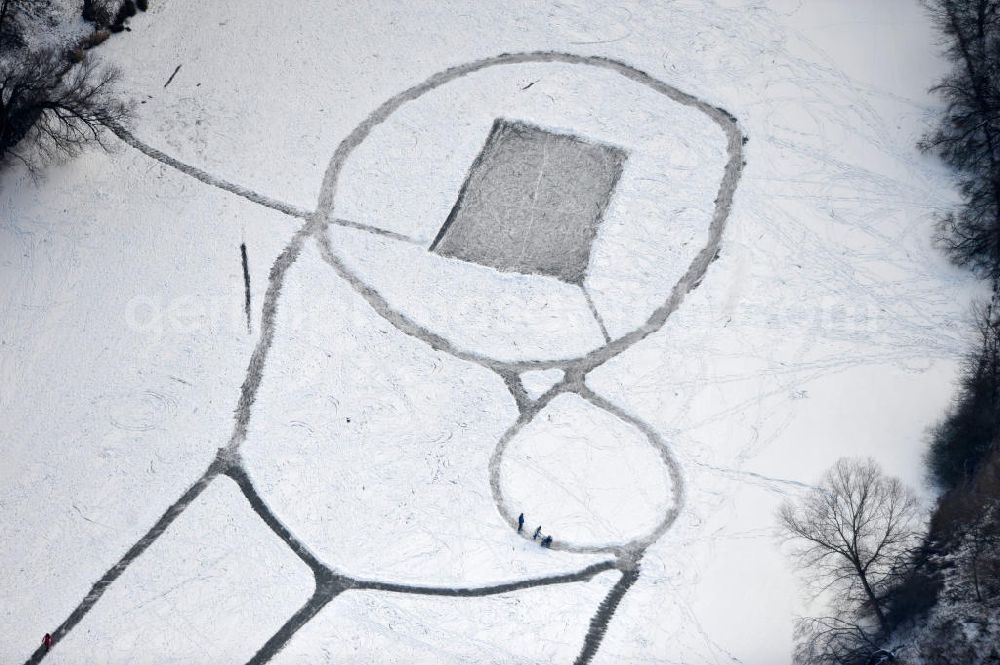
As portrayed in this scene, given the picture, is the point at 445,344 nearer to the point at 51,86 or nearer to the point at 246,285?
the point at 246,285

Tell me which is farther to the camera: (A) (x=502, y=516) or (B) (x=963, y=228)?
(B) (x=963, y=228)

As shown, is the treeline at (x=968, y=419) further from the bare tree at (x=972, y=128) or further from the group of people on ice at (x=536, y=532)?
the group of people on ice at (x=536, y=532)

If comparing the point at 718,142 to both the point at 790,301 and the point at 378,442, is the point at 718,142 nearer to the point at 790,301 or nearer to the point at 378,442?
the point at 790,301

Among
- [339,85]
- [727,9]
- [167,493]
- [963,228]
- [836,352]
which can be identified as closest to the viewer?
[167,493]

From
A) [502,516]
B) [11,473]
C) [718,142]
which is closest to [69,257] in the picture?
[11,473]

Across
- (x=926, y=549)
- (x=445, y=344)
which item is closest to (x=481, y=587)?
(x=445, y=344)

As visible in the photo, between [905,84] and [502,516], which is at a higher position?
[905,84]

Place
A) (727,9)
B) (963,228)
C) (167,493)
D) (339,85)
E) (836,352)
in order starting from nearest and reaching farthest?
(167,493) < (836,352) < (963,228) < (339,85) < (727,9)
